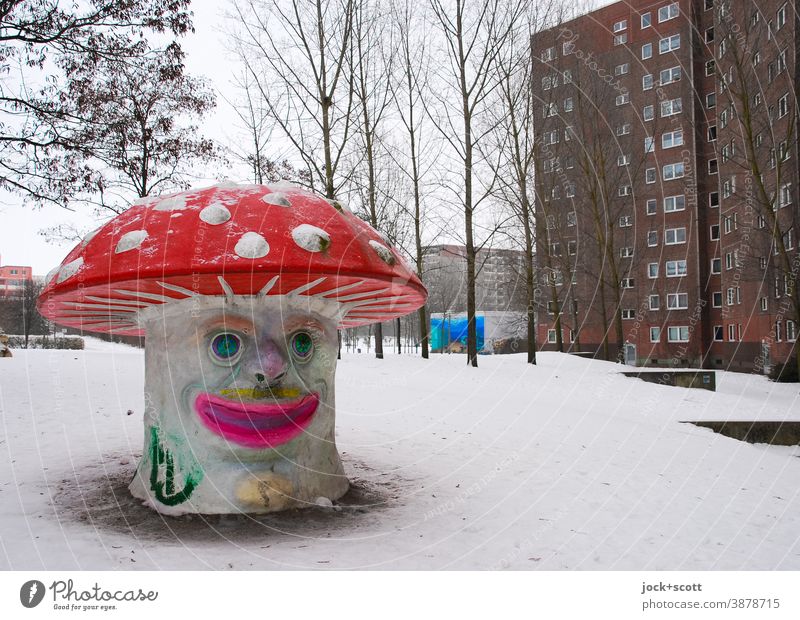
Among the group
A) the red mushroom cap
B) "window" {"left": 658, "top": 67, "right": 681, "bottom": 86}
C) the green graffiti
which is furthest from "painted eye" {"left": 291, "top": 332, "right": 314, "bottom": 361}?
"window" {"left": 658, "top": 67, "right": 681, "bottom": 86}

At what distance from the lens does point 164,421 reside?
14.8 feet

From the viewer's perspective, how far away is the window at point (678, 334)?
32250 mm

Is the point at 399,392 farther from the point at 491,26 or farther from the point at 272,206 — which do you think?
the point at 491,26

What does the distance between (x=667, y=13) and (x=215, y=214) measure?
38.3 metres

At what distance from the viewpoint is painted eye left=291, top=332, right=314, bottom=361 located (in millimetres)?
4625

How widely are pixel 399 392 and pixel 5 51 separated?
30.9 ft

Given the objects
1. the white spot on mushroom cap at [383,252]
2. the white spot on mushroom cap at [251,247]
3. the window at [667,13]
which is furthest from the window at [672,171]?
the white spot on mushroom cap at [251,247]

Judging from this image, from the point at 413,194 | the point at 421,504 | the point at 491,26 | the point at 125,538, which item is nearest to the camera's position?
the point at 125,538

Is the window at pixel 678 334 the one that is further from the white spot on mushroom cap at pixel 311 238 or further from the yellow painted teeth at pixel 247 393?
the white spot on mushroom cap at pixel 311 238

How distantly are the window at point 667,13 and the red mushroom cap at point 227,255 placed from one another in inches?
1419

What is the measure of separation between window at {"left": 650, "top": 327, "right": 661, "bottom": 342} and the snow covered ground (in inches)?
860

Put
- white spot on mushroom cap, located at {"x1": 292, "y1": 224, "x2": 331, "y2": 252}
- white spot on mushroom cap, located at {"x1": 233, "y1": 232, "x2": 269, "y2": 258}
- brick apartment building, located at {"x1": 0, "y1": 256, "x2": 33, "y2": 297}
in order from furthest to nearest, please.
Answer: brick apartment building, located at {"x1": 0, "y1": 256, "x2": 33, "y2": 297}
white spot on mushroom cap, located at {"x1": 292, "y1": 224, "x2": 331, "y2": 252}
white spot on mushroom cap, located at {"x1": 233, "y1": 232, "x2": 269, "y2": 258}

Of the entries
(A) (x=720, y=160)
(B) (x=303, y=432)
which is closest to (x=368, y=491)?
(B) (x=303, y=432)
